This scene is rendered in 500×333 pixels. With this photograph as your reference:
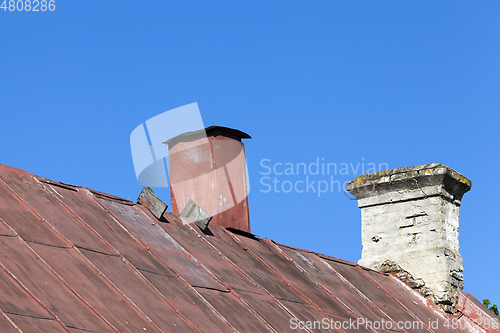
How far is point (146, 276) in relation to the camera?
5.11 meters

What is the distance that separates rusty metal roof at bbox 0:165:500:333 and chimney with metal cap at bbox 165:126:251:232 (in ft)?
1.19

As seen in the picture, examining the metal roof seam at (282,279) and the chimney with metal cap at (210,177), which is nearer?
the metal roof seam at (282,279)

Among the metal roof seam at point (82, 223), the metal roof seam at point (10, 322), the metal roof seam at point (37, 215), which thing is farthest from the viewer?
the metal roof seam at point (82, 223)

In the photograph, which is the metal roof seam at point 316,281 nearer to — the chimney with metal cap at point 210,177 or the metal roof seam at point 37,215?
the chimney with metal cap at point 210,177

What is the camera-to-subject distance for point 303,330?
5672 mm

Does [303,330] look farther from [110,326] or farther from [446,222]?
[446,222]

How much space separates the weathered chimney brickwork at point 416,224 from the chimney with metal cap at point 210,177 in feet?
7.62

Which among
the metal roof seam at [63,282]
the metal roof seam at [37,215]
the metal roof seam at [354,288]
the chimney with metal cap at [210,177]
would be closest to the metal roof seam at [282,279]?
the chimney with metal cap at [210,177]

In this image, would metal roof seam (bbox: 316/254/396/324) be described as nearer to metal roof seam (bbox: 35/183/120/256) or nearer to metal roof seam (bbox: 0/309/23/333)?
metal roof seam (bbox: 35/183/120/256)

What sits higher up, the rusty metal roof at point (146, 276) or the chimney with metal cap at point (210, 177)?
the chimney with metal cap at point (210, 177)

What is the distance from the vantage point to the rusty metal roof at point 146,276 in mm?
4070

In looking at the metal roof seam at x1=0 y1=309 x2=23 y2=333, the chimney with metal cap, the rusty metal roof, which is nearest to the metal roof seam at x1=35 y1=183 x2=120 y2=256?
the rusty metal roof

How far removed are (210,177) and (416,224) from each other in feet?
10.4

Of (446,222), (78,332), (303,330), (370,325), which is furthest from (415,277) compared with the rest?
(78,332)
